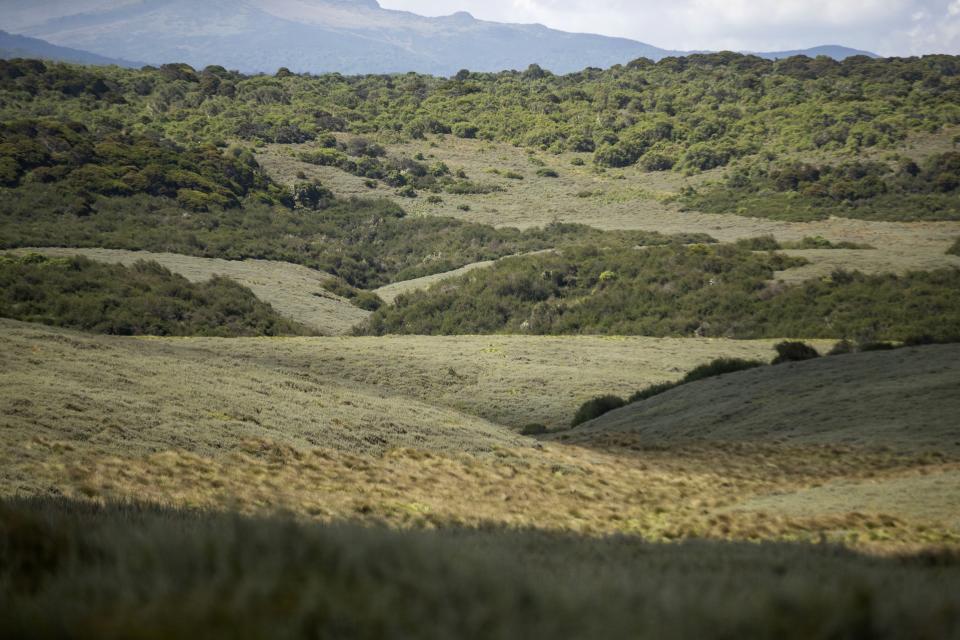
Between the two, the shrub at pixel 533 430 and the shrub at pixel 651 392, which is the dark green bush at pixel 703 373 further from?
the shrub at pixel 533 430

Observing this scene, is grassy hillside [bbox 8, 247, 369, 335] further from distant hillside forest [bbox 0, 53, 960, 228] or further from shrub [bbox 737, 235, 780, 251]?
shrub [bbox 737, 235, 780, 251]

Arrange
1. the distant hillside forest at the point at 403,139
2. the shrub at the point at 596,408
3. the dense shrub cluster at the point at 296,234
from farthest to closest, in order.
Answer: the distant hillside forest at the point at 403,139 < the dense shrub cluster at the point at 296,234 < the shrub at the point at 596,408

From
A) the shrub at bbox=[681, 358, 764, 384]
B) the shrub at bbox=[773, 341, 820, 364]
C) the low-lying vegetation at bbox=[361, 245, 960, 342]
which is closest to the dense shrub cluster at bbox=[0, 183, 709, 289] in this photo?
the low-lying vegetation at bbox=[361, 245, 960, 342]

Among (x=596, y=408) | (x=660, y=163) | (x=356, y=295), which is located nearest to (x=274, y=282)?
(x=356, y=295)

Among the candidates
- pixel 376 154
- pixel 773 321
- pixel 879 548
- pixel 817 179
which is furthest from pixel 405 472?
pixel 376 154

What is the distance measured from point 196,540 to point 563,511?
910 cm

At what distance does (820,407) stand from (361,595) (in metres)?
19.8

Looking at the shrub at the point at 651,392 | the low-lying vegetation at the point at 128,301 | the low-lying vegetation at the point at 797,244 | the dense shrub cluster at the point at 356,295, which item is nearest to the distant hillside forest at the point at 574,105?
the low-lying vegetation at the point at 797,244

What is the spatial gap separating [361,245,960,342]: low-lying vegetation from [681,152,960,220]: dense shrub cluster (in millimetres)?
21924

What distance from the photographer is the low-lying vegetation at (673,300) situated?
38344 mm

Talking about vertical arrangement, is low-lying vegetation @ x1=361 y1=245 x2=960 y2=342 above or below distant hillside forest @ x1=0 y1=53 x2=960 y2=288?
below

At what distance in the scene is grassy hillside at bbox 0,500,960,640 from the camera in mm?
2646

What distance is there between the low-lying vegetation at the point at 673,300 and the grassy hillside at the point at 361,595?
36067 mm

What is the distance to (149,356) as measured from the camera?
18844 millimetres
